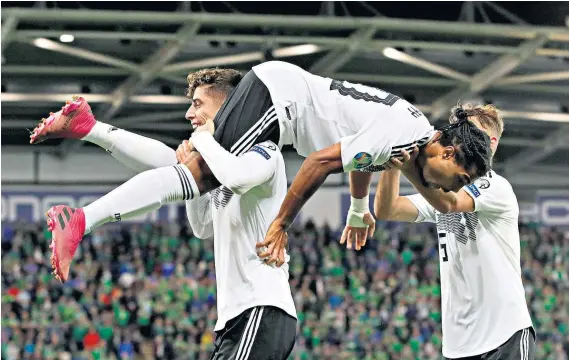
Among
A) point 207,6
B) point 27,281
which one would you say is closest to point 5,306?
point 27,281

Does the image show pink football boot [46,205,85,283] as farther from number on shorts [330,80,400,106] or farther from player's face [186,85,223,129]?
number on shorts [330,80,400,106]

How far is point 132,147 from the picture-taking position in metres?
5.64

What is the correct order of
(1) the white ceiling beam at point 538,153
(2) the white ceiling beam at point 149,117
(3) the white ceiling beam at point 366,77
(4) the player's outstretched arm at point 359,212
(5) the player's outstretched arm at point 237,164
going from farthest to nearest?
(1) the white ceiling beam at point 538,153 < (2) the white ceiling beam at point 149,117 < (3) the white ceiling beam at point 366,77 < (4) the player's outstretched arm at point 359,212 < (5) the player's outstretched arm at point 237,164

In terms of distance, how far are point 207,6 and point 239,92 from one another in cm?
1082

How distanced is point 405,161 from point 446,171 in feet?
0.66

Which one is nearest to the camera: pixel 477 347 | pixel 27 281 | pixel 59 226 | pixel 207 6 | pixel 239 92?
pixel 59 226

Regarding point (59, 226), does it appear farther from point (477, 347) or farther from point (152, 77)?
point (152, 77)

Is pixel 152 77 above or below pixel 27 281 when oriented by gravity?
above

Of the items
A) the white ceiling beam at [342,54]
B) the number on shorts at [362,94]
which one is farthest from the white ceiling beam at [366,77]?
the number on shorts at [362,94]

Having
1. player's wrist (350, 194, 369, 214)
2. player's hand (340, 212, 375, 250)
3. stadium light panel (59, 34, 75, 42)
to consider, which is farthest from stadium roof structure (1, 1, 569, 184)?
player's wrist (350, 194, 369, 214)

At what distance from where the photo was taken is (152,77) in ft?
57.7

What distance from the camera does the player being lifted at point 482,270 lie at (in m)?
5.81

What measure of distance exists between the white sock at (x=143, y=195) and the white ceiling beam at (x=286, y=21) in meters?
9.91

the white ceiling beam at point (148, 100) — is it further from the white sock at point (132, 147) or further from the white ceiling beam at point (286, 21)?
the white sock at point (132, 147)
